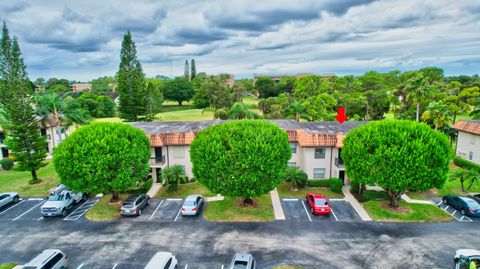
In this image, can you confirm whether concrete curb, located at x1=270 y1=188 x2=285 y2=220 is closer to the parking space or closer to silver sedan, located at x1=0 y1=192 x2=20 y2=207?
the parking space

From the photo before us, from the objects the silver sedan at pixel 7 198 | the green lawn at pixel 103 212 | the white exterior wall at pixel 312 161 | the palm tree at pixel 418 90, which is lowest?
Answer: the green lawn at pixel 103 212

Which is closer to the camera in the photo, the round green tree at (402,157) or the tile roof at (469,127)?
the round green tree at (402,157)

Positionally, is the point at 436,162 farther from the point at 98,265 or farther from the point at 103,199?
the point at 103,199

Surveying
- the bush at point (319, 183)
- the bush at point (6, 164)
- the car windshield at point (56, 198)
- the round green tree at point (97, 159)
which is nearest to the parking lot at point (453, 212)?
the bush at point (319, 183)

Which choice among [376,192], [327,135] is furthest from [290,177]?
[376,192]

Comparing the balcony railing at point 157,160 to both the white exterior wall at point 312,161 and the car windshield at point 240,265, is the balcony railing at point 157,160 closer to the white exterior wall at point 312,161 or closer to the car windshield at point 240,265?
the white exterior wall at point 312,161

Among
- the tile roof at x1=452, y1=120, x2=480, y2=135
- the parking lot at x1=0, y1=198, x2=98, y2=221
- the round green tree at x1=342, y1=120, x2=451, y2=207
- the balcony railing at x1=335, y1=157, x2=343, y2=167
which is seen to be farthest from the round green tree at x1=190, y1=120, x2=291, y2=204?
the tile roof at x1=452, y1=120, x2=480, y2=135
